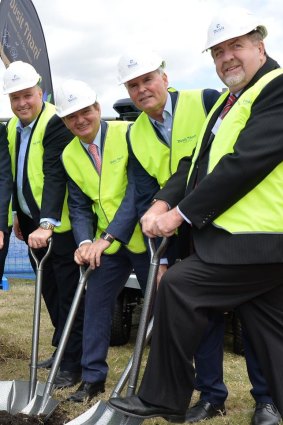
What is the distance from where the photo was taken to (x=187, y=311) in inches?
107

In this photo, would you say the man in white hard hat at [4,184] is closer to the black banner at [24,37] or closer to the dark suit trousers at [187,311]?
the dark suit trousers at [187,311]

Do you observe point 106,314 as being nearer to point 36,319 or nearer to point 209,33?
point 36,319

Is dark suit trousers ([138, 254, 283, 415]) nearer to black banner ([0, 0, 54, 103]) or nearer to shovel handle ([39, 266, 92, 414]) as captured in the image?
shovel handle ([39, 266, 92, 414])

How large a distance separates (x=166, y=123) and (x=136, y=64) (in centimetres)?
38

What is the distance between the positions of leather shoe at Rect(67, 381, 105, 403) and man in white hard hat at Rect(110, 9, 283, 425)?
1234 mm

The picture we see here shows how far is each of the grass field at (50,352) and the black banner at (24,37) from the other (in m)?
3.04

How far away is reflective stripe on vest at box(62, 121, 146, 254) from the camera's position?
4012 millimetres

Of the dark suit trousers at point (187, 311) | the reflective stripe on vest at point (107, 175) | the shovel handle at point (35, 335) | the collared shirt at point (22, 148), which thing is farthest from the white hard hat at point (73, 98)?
the dark suit trousers at point (187, 311)

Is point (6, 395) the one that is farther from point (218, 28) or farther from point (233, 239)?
point (218, 28)

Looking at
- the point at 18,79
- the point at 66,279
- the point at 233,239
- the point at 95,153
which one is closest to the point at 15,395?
the point at 66,279

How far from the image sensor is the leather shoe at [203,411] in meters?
3.71

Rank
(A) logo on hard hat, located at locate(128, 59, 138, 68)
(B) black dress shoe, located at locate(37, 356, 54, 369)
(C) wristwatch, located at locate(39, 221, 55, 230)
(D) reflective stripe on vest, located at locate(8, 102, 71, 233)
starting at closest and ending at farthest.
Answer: (A) logo on hard hat, located at locate(128, 59, 138, 68), (C) wristwatch, located at locate(39, 221, 55, 230), (D) reflective stripe on vest, located at locate(8, 102, 71, 233), (B) black dress shoe, located at locate(37, 356, 54, 369)

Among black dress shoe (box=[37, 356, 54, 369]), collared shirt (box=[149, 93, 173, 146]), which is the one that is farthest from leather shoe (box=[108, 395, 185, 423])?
black dress shoe (box=[37, 356, 54, 369])

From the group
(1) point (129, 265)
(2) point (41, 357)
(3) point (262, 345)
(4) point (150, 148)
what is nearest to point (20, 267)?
(2) point (41, 357)
